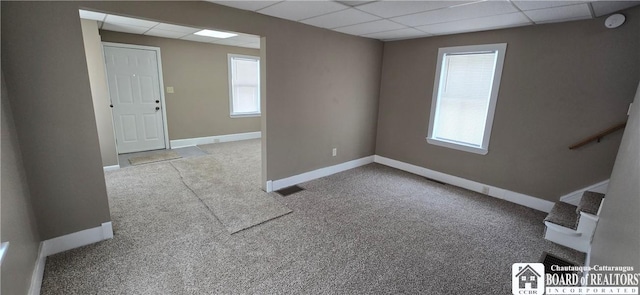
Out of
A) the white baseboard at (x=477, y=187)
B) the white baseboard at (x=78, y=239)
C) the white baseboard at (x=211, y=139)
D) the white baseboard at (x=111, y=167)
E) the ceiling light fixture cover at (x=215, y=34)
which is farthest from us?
the white baseboard at (x=211, y=139)

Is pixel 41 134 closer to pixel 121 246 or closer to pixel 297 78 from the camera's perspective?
pixel 121 246

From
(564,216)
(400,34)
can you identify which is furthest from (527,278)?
(400,34)

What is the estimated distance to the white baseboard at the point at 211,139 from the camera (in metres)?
5.62

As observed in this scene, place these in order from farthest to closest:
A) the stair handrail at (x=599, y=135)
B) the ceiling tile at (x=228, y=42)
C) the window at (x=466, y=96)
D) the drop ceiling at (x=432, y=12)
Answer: the ceiling tile at (x=228, y=42), the window at (x=466, y=96), the stair handrail at (x=599, y=135), the drop ceiling at (x=432, y=12)

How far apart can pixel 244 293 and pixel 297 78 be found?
8.25 ft

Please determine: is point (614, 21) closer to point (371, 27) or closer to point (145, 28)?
point (371, 27)

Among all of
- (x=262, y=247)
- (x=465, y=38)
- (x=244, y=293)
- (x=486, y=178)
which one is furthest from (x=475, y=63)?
(x=244, y=293)

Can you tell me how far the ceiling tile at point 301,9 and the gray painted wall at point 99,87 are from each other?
8.58 ft

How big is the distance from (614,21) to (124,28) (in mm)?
6245

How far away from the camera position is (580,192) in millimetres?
2908

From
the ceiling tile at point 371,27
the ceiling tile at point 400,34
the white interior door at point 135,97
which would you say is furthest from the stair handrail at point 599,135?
the white interior door at point 135,97

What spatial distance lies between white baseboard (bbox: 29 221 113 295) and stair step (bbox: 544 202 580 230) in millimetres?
4151

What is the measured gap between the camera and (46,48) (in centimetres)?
189

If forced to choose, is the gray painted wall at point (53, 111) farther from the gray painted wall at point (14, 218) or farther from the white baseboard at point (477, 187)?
the white baseboard at point (477, 187)
